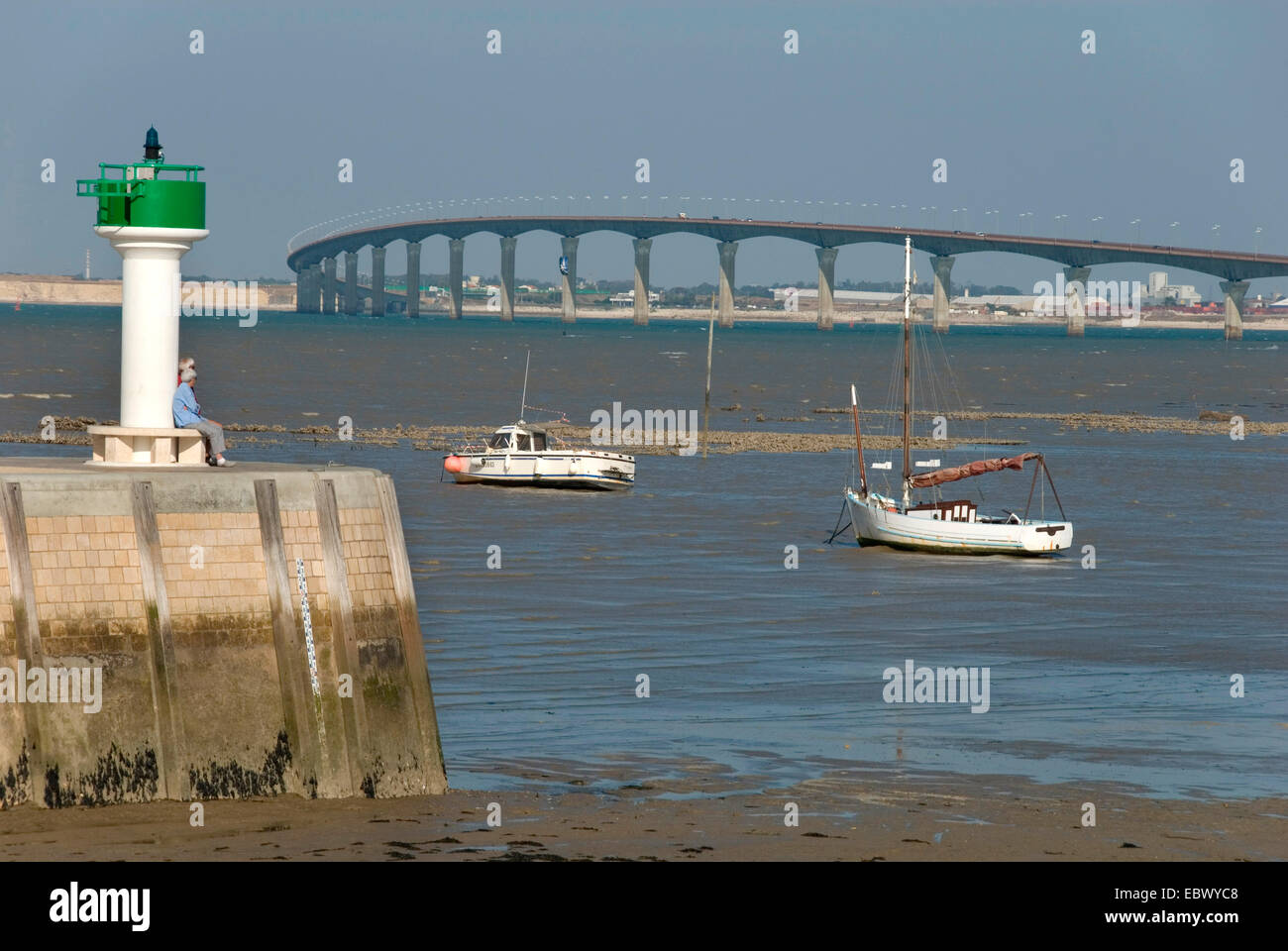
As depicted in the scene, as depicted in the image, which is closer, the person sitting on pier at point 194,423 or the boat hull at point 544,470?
the person sitting on pier at point 194,423

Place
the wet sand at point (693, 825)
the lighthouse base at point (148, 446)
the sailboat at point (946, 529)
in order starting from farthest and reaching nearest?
the sailboat at point (946, 529)
the lighthouse base at point (148, 446)
the wet sand at point (693, 825)

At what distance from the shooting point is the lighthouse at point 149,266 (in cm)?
1552

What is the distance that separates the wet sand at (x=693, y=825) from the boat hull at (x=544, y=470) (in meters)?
30.4

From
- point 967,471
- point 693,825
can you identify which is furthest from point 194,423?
point 967,471

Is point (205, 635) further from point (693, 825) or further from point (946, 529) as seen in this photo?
point (946, 529)

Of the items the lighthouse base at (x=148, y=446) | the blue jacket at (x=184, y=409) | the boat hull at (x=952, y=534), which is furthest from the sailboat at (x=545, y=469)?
the lighthouse base at (x=148, y=446)

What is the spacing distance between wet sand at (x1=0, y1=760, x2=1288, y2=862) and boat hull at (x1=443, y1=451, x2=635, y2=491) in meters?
30.4

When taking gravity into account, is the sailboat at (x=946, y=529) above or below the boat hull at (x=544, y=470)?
below

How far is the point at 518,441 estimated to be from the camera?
4959 cm

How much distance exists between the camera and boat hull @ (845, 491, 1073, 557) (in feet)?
121

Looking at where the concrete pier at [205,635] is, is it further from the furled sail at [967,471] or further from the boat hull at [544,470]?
the boat hull at [544,470]

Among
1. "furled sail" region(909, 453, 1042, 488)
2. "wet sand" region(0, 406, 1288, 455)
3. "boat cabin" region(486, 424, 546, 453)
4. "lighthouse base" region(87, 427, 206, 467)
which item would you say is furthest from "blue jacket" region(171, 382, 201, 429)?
"wet sand" region(0, 406, 1288, 455)

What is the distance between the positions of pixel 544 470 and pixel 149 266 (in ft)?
108
